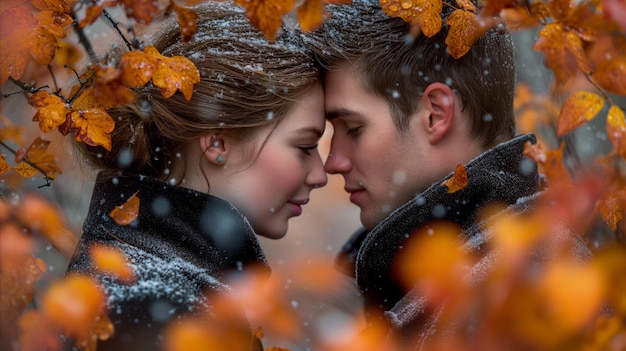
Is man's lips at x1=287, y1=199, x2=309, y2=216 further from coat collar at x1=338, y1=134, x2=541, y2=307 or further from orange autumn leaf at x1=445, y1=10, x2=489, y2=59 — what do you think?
orange autumn leaf at x1=445, y1=10, x2=489, y2=59

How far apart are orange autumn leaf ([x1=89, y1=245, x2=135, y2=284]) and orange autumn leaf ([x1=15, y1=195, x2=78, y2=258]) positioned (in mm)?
598

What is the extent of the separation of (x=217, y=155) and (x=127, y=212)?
38 cm

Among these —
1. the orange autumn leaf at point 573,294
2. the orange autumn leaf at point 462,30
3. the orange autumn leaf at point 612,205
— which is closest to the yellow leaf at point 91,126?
the orange autumn leaf at point 462,30

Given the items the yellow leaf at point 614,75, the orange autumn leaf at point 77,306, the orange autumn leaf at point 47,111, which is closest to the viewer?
the yellow leaf at point 614,75

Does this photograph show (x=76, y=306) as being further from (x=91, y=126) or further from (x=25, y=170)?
(x=25, y=170)

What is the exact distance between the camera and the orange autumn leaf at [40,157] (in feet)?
7.39

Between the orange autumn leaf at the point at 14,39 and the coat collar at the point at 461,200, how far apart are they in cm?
129

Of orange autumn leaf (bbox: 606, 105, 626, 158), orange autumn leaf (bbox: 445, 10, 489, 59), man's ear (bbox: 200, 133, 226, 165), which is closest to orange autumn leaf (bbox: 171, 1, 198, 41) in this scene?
man's ear (bbox: 200, 133, 226, 165)

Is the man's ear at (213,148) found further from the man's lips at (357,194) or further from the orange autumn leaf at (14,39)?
the orange autumn leaf at (14,39)

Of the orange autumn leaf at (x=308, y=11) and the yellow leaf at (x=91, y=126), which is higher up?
the orange autumn leaf at (x=308, y=11)

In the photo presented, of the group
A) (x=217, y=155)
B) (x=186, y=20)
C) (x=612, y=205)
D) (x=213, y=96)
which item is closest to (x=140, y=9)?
(x=186, y=20)

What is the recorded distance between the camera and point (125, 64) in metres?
1.87

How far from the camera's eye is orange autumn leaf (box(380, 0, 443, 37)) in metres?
2.07

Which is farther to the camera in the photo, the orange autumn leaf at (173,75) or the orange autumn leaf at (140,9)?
the orange autumn leaf at (173,75)
